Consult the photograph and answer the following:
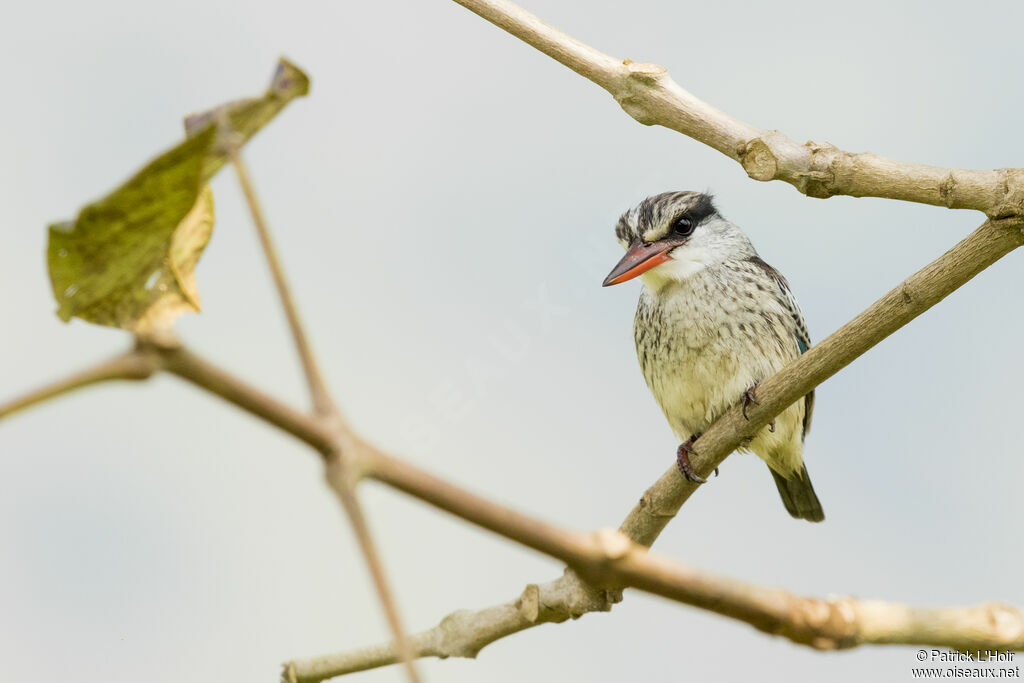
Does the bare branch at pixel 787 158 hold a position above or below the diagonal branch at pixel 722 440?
above

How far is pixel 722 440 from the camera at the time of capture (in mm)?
2361

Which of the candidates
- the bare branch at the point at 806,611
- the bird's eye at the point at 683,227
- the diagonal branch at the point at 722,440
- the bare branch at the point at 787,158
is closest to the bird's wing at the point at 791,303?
the bird's eye at the point at 683,227

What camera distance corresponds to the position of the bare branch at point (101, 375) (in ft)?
1.69

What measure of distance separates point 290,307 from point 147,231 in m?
0.21

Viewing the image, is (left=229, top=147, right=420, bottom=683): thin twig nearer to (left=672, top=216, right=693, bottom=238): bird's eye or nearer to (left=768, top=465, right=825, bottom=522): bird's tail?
(left=672, top=216, right=693, bottom=238): bird's eye

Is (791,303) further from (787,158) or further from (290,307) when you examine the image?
(290,307)

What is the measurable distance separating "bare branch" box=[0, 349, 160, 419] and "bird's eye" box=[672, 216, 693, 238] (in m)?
2.87

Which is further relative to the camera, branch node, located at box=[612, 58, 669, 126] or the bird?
the bird

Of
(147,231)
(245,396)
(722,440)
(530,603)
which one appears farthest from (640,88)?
(245,396)

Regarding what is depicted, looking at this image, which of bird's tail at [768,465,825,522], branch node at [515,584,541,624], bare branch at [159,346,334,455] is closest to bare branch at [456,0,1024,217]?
branch node at [515,584,541,624]

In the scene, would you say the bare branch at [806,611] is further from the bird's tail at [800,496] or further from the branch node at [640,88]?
the bird's tail at [800,496]

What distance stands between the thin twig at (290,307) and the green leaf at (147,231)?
0.06m

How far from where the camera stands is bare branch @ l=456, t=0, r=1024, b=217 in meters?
1.76

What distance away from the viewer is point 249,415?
501 mm
